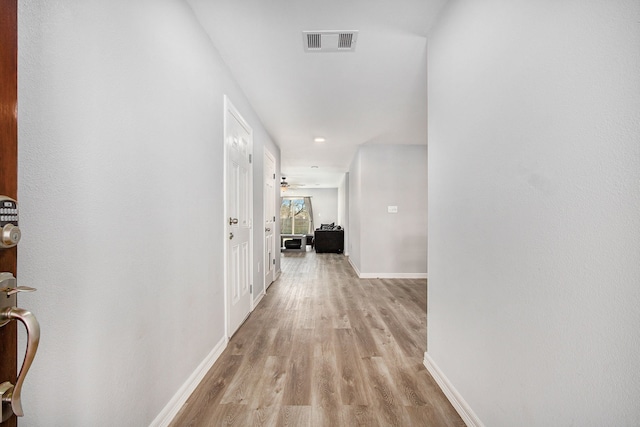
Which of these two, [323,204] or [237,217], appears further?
[323,204]

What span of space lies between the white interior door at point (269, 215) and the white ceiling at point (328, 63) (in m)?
0.54

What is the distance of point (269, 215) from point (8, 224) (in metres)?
4.24

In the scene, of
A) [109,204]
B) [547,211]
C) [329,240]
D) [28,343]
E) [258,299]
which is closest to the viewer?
[28,343]

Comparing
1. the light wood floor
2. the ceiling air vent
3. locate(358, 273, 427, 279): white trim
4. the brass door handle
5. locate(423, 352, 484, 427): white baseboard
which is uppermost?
the ceiling air vent


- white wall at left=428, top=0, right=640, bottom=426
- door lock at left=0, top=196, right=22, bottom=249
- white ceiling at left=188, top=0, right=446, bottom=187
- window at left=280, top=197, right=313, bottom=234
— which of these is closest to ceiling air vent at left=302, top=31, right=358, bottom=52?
white ceiling at left=188, top=0, right=446, bottom=187

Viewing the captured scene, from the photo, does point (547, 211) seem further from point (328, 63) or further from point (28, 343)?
point (328, 63)

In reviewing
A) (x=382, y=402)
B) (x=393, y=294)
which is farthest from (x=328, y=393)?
(x=393, y=294)

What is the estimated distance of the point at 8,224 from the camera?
58cm

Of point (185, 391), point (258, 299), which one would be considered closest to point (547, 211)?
point (185, 391)

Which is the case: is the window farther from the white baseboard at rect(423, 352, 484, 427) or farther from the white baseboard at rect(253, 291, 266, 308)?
the white baseboard at rect(423, 352, 484, 427)

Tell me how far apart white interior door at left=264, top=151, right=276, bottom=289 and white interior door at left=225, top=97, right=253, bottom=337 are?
3.28ft

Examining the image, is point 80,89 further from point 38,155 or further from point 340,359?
point 340,359

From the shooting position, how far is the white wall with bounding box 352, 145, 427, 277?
219 inches

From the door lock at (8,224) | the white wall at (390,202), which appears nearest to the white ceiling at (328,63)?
the white wall at (390,202)
